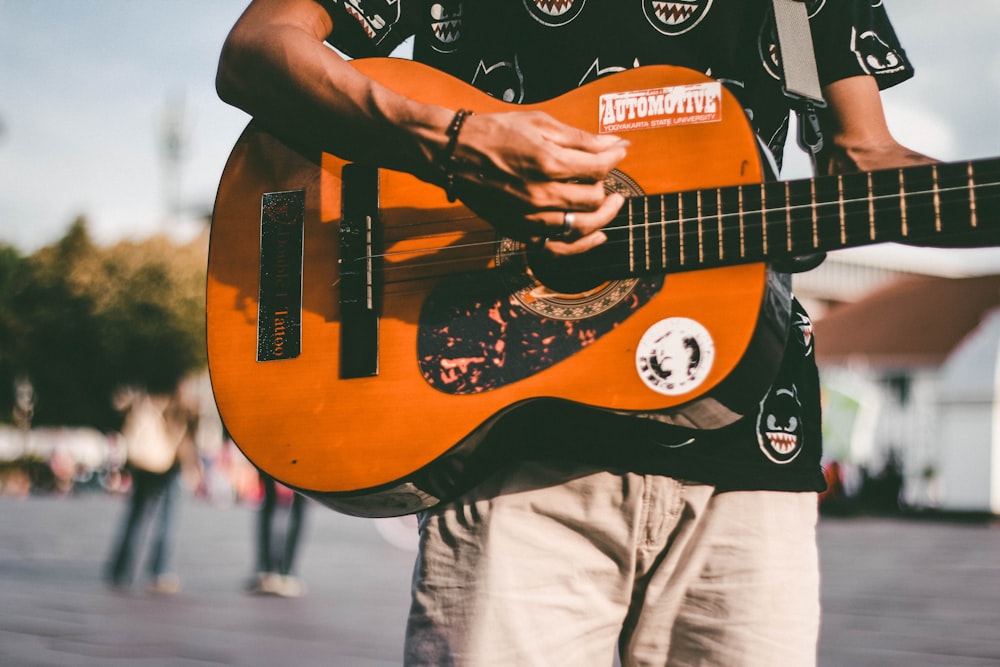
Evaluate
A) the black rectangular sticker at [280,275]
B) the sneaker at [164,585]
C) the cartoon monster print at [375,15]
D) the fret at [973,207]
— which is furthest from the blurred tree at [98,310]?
the fret at [973,207]

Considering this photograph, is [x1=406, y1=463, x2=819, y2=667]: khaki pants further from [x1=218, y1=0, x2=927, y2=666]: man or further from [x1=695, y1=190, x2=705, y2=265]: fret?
[x1=695, y1=190, x2=705, y2=265]: fret

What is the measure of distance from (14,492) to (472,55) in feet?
124

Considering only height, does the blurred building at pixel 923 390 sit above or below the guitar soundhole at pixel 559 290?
above

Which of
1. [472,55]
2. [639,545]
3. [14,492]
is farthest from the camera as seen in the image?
[14,492]

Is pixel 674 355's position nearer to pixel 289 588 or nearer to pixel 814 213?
pixel 814 213

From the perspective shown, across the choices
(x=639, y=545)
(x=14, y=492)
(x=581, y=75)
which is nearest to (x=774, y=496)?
(x=639, y=545)

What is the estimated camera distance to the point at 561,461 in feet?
4.87

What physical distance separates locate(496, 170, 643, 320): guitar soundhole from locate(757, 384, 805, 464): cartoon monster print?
0.90 feet

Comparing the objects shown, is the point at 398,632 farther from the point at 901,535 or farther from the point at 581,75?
the point at 901,535

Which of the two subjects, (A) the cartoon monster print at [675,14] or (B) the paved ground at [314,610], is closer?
(A) the cartoon monster print at [675,14]

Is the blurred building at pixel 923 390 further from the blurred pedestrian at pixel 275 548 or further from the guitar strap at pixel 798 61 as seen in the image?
the guitar strap at pixel 798 61

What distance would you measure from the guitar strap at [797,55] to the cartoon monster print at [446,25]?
1.70ft

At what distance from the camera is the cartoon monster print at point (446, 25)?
1709 mm

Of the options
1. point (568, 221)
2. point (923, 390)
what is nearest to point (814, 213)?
point (568, 221)
